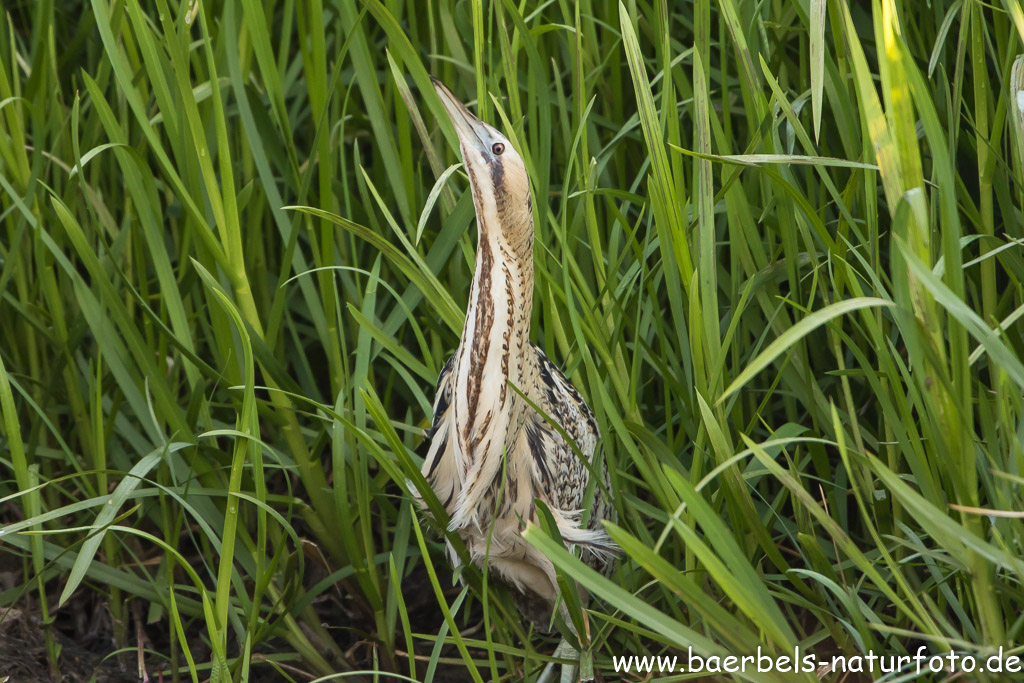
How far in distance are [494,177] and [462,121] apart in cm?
11

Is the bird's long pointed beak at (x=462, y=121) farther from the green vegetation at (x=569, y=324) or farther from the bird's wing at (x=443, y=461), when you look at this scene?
the bird's wing at (x=443, y=461)

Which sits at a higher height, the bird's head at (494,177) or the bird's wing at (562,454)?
the bird's head at (494,177)

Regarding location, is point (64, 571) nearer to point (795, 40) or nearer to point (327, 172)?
point (327, 172)

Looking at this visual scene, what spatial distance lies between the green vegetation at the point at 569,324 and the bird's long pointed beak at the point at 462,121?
0.04 m

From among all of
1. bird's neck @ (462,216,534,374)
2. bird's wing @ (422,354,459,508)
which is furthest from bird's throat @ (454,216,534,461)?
bird's wing @ (422,354,459,508)

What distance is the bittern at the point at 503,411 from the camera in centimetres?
133

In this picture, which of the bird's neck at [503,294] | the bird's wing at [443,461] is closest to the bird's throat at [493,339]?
the bird's neck at [503,294]

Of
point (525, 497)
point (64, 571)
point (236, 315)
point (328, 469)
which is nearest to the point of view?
point (236, 315)

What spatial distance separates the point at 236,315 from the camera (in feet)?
4.13

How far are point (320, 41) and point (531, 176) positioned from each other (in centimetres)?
44

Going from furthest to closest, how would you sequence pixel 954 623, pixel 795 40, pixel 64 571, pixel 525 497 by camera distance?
pixel 795 40 < pixel 64 571 < pixel 525 497 < pixel 954 623

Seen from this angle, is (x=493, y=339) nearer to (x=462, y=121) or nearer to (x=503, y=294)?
(x=503, y=294)

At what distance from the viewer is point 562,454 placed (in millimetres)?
1609

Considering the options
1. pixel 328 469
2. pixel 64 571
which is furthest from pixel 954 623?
pixel 64 571
